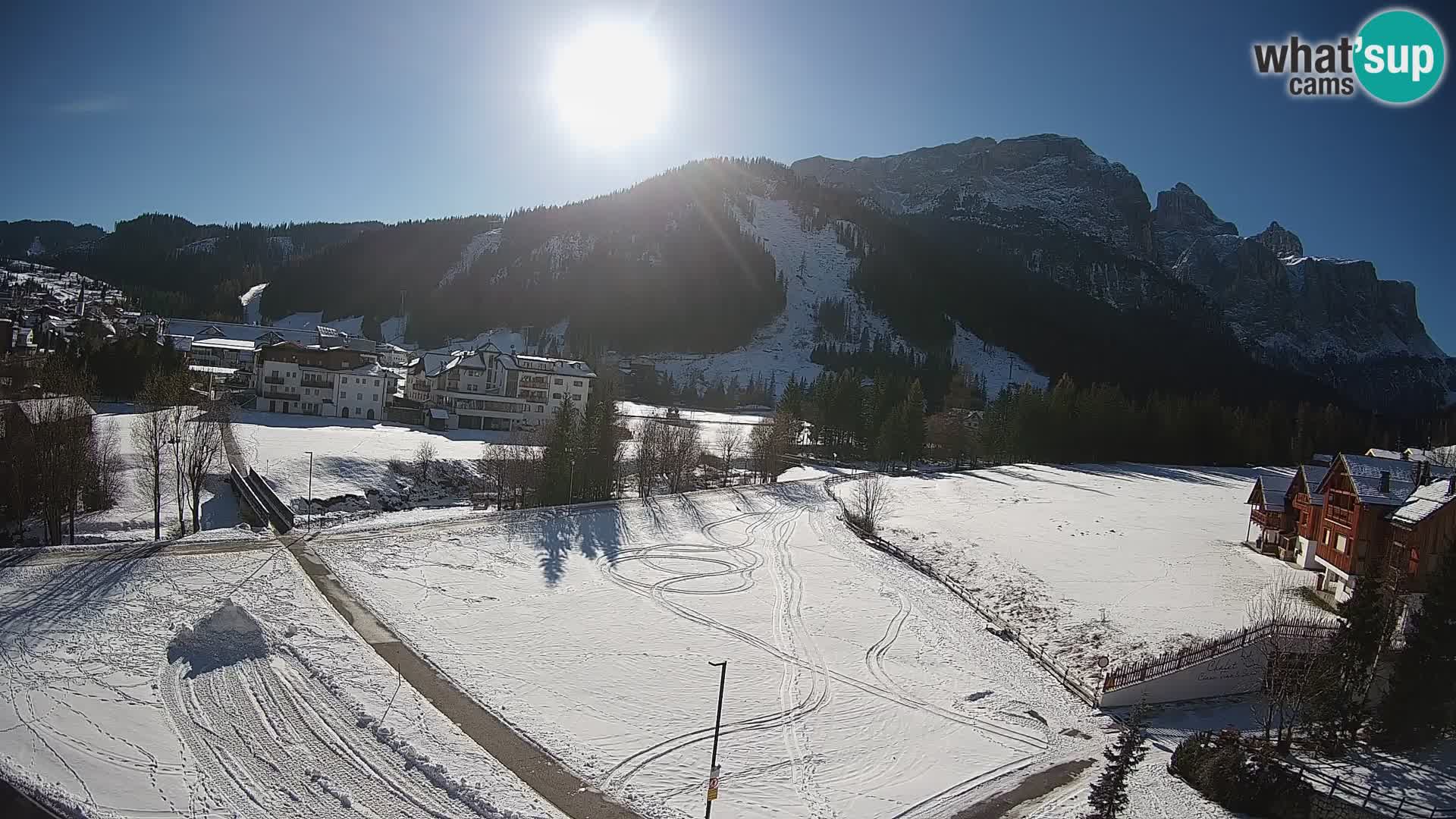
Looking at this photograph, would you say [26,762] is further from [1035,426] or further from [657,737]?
[1035,426]

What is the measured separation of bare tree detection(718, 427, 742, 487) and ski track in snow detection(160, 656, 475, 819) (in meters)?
45.1

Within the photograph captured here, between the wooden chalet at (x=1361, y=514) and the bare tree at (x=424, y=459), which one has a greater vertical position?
the wooden chalet at (x=1361, y=514)

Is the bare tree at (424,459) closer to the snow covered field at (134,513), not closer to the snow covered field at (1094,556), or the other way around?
the snow covered field at (134,513)

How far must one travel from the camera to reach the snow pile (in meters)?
23.2

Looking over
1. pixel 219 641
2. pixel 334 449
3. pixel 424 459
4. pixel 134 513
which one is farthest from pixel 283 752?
pixel 334 449

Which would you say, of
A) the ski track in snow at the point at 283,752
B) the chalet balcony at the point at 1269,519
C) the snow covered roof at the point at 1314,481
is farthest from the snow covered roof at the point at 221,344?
the snow covered roof at the point at 1314,481

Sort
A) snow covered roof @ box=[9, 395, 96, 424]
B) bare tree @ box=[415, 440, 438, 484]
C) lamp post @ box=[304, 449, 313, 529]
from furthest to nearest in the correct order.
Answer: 1. bare tree @ box=[415, 440, 438, 484]
2. lamp post @ box=[304, 449, 313, 529]
3. snow covered roof @ box=[9, 395, 96, 424]

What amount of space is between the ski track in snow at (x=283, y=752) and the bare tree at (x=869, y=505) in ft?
115

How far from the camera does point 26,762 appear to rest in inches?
667

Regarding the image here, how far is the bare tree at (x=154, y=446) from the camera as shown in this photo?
3938 cm

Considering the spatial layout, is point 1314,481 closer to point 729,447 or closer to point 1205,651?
point 1205,651

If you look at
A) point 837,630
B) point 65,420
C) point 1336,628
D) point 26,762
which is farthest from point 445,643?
point 1336,628

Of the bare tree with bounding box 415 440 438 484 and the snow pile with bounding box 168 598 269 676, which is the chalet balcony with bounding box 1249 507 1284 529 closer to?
the snow pile with bounding box 168 598 269 676

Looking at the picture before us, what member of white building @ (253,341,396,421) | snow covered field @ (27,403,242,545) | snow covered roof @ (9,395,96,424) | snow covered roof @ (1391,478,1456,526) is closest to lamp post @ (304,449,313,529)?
snow covered field @ (27,403,242,545)
